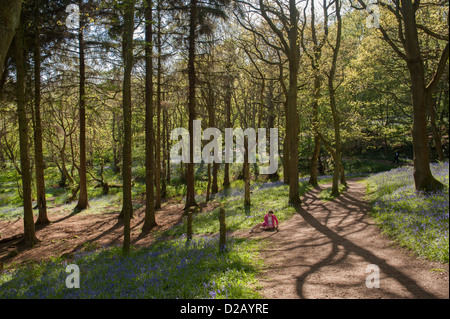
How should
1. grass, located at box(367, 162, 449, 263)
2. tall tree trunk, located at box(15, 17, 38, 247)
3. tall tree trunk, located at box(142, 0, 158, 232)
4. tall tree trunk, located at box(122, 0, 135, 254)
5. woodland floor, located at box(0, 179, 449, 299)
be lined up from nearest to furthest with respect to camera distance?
woodland floor, located at box(0, 179, 449, 299)
grass, located at box(367, 162, 449, 263)
tall tree trunk, located at box(122, 0, 135, 254)
tall tree trunk, located at box(15, 17, 38, 247)
tall tree trunk, located at box(142, 0, 158, 232)

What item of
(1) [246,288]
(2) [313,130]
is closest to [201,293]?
(1) [246,288]

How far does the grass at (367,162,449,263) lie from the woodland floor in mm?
244

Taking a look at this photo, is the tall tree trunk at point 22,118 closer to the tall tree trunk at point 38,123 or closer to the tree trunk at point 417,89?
the tall tree trunk at point 38,123

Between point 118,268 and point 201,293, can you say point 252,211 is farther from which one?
point 201,293

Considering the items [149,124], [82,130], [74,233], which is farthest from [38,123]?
[74,233]

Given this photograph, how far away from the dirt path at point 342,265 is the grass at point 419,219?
0.81 ft

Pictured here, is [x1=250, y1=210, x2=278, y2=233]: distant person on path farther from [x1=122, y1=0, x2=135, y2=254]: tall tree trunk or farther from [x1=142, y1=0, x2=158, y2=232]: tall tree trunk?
[x1=142, y1=0, x2=158, y2=232]: tall tree trunk

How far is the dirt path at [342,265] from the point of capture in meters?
4.91

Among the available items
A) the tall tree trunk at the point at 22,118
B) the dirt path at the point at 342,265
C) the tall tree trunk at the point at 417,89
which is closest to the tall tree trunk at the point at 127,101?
the dirt path at the point at 342,265

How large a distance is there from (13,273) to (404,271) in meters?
10.7

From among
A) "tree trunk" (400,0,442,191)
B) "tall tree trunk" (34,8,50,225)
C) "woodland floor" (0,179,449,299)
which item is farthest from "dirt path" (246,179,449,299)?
"tall tree trunk" (34,8,50,225)

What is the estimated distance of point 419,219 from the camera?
7102mm

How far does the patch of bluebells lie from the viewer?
17.8ft

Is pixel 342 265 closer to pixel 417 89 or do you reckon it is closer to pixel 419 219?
pixel 419 219
